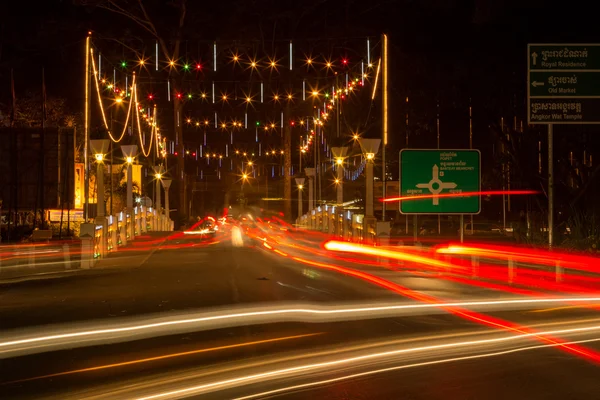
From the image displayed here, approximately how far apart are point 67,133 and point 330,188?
3303 centimetres

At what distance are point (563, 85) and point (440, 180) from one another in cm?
423

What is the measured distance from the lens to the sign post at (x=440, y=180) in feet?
71.7

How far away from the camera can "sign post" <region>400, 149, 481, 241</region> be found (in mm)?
21859

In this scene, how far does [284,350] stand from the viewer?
9.09 metres

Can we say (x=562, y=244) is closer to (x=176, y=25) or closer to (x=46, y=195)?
(x=46, y=195)

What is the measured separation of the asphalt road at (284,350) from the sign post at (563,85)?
24.7ft

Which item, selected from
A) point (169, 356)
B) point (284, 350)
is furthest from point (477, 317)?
point (169, 356)

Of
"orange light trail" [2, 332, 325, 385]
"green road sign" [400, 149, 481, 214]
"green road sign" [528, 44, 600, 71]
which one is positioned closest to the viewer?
"orange light trail" [2, 332, 325, 385]

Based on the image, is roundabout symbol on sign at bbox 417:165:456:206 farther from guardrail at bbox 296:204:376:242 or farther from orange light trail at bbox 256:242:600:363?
orange light trail at bbox 256:242:600:363

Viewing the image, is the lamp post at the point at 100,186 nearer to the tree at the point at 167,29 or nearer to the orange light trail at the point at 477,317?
the orange light trail at the point at 477,317

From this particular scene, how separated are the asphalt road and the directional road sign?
7560 mm

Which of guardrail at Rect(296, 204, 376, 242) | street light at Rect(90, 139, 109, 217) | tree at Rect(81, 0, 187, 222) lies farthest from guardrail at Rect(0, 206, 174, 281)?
tree at Rect(81, 0, 187, 222)

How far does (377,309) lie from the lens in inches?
478

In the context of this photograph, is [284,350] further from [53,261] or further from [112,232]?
[112,232]
